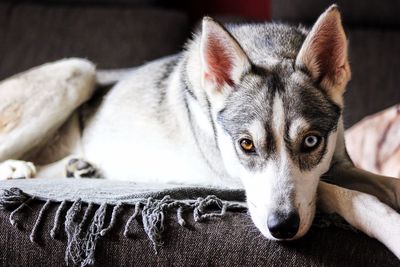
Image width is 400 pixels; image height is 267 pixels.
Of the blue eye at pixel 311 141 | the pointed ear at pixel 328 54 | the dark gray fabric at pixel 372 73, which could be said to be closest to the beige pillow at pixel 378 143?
the dark gray fabric at pixel 372 73

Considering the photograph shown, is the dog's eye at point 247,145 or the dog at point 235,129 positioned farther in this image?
the dog's eye at point 247,145

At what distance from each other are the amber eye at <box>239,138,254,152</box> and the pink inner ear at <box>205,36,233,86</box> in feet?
0.80

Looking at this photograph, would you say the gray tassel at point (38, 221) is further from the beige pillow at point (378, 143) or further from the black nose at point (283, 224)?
the beige pillow at point (378, 143)

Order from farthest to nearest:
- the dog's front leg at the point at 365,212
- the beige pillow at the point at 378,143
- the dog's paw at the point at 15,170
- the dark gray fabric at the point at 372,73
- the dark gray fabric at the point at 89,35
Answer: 1. the dark gray fabric at the point at 89,35
2. the dark gray fabric at the point at 372,73
3. the beige pillow at the point at 378,143
4. the dog's paw at the point at 15,170
5. the dog's front leg at the point at 365,212

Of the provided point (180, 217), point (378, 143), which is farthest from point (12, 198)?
point (378, 143)

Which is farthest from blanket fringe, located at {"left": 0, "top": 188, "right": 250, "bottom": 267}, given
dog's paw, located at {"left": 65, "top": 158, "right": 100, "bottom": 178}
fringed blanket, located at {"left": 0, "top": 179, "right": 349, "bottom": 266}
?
dog's paw, located at {"left": 65, "top": 158, "right": 100, "bottom": 178}

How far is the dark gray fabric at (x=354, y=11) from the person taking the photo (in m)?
3.26

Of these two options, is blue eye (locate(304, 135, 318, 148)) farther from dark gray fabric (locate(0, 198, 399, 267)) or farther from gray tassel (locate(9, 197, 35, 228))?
gray tassel (locate(9, 197, 35, 228))

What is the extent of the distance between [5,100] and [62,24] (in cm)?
102

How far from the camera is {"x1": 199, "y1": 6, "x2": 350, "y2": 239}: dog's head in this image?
62.5 inches

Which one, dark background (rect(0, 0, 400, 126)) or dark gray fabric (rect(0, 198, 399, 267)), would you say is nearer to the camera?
dark gray fabric (rect(0, 198, 399, 267))

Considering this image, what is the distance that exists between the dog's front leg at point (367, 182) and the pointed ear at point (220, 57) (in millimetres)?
480

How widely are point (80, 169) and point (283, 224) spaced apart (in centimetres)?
127

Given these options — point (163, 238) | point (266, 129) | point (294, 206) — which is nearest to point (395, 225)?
point (294, 206)
